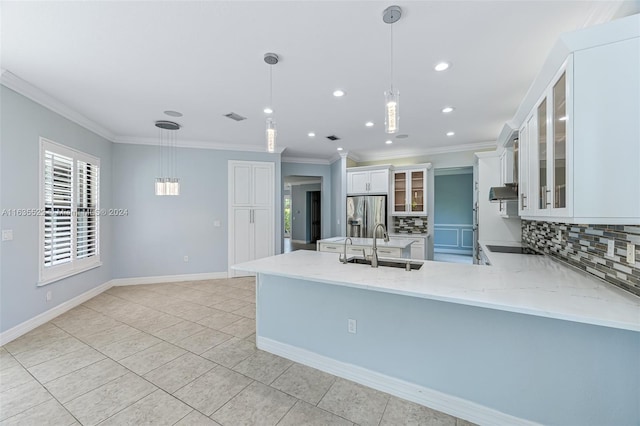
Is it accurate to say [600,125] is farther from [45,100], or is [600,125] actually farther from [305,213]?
[305,213]

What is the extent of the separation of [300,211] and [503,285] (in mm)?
9848

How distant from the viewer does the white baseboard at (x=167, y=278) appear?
4.87 metres

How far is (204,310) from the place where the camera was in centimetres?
371

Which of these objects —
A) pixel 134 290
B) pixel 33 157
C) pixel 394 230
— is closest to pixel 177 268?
pixel 134 290

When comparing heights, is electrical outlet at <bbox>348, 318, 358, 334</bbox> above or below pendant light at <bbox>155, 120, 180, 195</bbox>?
below


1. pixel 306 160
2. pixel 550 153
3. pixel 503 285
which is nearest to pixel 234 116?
pixel 306 160

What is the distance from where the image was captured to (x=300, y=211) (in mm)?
11336

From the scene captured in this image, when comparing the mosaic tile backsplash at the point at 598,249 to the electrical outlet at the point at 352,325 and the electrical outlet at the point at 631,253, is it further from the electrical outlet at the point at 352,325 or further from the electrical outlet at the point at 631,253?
the electrical outlet at the point at 352,325

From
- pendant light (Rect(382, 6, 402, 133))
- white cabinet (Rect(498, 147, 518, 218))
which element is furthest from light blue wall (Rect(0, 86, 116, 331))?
white cabinet (Rect(498, 147, 518, 218))

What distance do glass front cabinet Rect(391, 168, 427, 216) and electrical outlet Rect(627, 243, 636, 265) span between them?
4.22 meters

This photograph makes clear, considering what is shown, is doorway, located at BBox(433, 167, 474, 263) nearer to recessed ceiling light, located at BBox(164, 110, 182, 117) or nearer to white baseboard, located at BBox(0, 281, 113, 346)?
recessed ceiling light, located at BBox(164, 110, 182, 117)

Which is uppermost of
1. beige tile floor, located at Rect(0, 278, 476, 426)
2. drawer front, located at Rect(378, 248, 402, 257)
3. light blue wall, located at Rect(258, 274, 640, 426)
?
drawer front, located at Rect(378, 248, 402, 257)

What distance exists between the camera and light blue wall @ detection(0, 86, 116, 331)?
8.99 feet

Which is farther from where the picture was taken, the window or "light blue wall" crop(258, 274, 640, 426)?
the window
